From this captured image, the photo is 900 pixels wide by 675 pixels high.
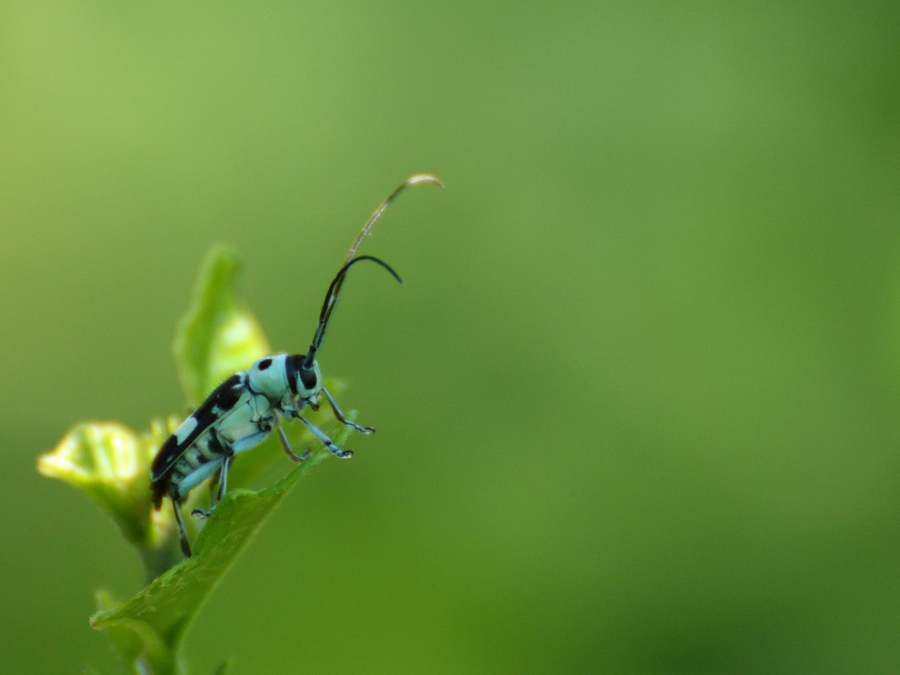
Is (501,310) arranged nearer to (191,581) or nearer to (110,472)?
(110,472)

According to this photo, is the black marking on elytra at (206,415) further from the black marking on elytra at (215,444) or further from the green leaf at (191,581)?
the green leaf at (191,581)

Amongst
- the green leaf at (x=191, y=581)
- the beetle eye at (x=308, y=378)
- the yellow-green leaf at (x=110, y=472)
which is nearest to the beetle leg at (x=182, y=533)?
the yellow-green leaf at (x=110, y=472)

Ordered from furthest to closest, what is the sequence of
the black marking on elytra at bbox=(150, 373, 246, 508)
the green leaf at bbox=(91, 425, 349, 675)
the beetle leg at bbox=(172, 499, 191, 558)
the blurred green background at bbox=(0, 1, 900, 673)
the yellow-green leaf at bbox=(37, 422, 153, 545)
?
the blurred green background at bbox=(0, 1, 900, 673), the black marking on elytra at bbox=(150, 373, 246, 508), the beetle leg at bbox=(172, 499, 191, 558), the yellow-green leaf at bbox=(37, 422, 153, 545), the green leaf at bbox=(91, 425, 349, 675)

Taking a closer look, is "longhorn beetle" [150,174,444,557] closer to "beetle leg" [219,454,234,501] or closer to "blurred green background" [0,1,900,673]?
"beetle leg" [219,454,234,501]

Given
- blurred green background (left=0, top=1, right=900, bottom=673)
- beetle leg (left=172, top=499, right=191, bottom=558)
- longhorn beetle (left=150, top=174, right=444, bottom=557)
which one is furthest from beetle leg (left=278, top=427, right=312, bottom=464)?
blurred green background (left=0, top=1, right=900, bottom=673)

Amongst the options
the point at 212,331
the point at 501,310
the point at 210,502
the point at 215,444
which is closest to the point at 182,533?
the point at 210,502

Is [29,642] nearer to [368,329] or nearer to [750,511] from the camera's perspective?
[368,329]

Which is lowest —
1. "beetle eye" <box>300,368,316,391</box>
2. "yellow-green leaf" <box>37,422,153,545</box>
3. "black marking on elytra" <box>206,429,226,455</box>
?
"yellow-green leaf" <box>37,422,153,545</box>

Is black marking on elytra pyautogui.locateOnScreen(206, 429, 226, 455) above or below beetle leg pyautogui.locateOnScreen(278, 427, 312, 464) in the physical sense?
above
